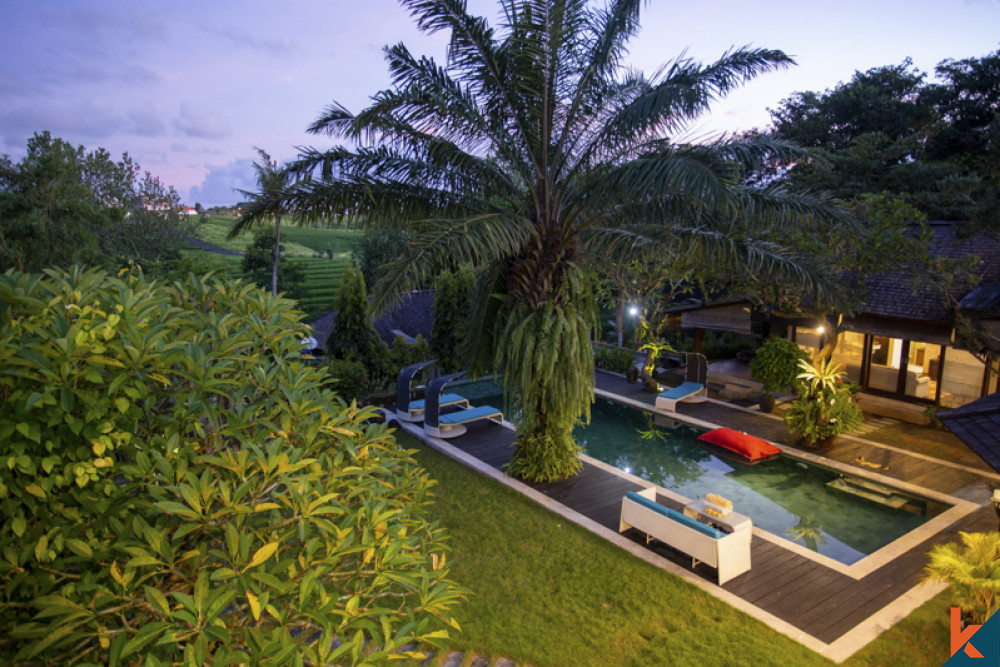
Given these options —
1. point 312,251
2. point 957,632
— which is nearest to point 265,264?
point 312,251

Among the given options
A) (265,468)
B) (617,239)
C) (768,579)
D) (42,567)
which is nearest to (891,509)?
(768,579)

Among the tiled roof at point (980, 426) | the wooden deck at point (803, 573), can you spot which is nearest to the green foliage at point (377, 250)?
the wooden deck at point (803, 573)

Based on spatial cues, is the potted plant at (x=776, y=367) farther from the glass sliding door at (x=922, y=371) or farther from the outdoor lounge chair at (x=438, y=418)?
the outdoor lounge chair at (x=438, y=418)

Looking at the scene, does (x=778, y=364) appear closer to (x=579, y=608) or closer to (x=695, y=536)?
(x=695, y=536)

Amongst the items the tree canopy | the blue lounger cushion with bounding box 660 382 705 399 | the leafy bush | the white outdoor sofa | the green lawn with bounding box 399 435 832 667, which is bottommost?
the green lawn with bounding box 399 435 832 667

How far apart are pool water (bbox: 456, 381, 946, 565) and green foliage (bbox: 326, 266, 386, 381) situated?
6.25 metres

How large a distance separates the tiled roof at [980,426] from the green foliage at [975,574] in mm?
1150

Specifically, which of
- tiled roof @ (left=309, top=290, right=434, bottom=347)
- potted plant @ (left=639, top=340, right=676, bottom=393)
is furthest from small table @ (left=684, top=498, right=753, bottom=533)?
tiled roof @ (left=309, top=290, right=434, bottom=347)

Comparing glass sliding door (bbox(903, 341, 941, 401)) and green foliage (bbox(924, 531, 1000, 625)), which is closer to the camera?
green foliage (bbox(924, 531, 1000, 625))

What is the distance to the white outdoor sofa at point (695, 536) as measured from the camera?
290 inches

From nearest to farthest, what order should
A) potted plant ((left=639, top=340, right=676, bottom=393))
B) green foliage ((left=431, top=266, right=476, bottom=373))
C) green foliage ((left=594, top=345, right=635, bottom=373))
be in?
potted plant ((left=639, top=340, right=676, bottom=393))
green foliage ((left=431, top=266, right=476, bottom=373))
green foliage ((left=594, top=345, right=635, bottom=373))

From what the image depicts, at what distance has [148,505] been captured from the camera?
7.97ft

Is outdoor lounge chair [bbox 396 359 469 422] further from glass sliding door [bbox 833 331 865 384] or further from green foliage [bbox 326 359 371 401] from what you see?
glass sliding door [bbox 833 331 865 384]

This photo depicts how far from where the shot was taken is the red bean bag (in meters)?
11.9
